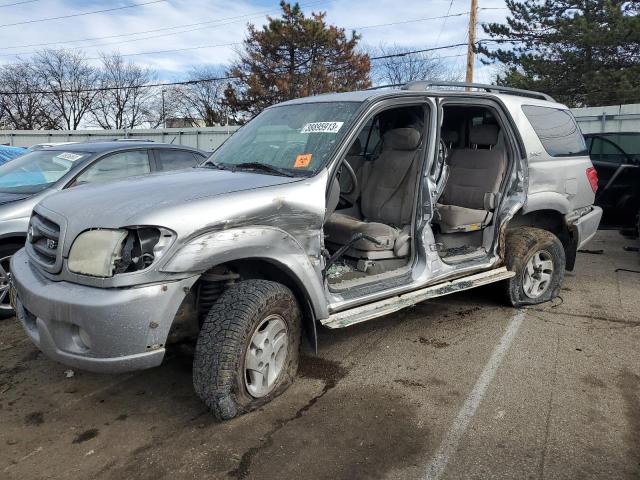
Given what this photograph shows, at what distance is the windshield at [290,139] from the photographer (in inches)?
139

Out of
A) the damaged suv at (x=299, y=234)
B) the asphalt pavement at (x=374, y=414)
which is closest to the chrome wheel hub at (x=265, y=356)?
the damaged suv at (x=299, y=234)

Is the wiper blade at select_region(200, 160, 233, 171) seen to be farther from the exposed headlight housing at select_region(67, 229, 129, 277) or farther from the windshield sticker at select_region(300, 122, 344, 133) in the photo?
the exposed headlight housing at select_region(67, 229, 129, 277)

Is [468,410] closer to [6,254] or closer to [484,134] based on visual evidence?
[484,134]

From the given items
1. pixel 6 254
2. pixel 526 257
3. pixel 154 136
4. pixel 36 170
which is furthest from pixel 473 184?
pixel 154 136

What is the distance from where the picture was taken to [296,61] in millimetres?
32438

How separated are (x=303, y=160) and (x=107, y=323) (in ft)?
5.46

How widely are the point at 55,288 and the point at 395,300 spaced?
87.7 inches

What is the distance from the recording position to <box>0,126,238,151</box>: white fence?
25625 mm

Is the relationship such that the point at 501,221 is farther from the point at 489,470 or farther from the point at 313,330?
the point at 489,470

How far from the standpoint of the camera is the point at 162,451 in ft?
9.06

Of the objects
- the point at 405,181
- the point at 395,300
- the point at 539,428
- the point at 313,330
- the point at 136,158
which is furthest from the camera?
the point at 136,158

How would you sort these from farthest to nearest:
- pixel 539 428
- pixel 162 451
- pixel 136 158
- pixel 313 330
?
pixel 136 158
pixel 313 330
pixel 539 428
pixel 162 451

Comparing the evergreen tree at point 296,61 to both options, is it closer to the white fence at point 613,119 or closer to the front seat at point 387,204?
the white fence at point 613,119

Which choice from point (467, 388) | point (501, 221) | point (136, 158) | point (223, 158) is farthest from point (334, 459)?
point (136, 158)
